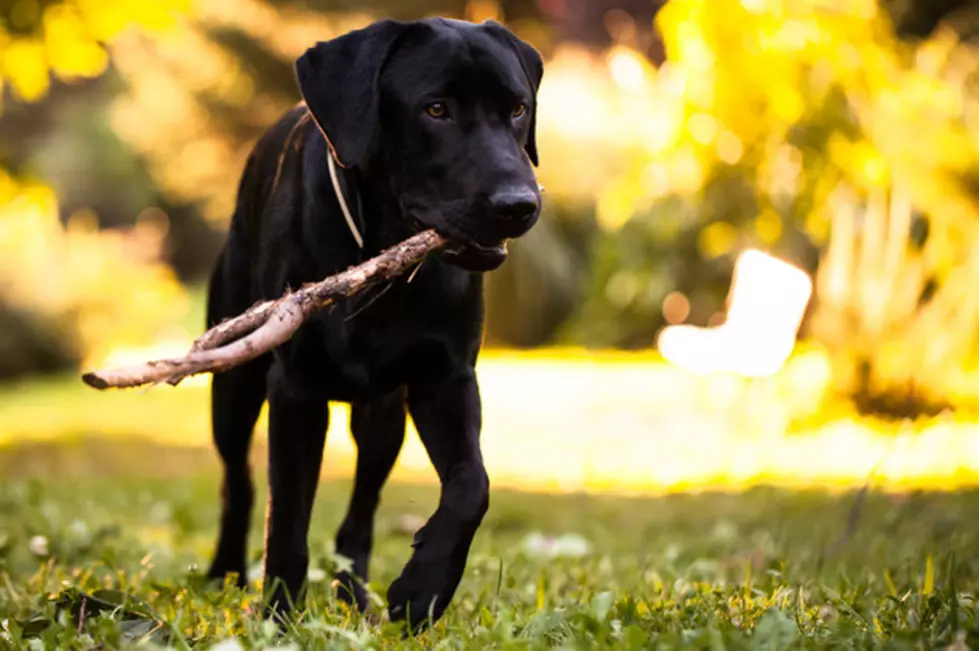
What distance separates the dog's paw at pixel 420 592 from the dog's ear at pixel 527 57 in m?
1.23

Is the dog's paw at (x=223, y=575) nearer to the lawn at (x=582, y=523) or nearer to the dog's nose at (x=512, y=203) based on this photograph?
the lawn at (x=582, y=523)

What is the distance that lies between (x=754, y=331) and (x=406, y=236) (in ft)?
20.5

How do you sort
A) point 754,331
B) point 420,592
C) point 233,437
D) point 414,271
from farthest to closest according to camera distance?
point 754,331 < point 233,437 < point 414,271 < point 420,592

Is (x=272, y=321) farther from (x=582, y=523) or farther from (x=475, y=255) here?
(x=582, y=523)

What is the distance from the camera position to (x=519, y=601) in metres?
3.32

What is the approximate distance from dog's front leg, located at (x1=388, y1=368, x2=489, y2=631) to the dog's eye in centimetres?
62

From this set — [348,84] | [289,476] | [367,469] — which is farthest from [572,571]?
[348,84]

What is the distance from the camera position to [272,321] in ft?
8.64

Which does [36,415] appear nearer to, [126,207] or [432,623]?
[432,623]

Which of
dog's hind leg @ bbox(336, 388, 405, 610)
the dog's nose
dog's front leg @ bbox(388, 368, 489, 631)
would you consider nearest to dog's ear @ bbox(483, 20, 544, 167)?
the dog's nose

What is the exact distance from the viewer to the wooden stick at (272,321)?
2.44 metres

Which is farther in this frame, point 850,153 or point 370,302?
point 850,153

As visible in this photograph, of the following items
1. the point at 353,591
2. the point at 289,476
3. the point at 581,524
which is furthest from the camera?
the point at 581,524

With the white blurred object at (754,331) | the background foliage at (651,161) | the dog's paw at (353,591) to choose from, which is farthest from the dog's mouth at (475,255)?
the white blurred object at (754,331)
